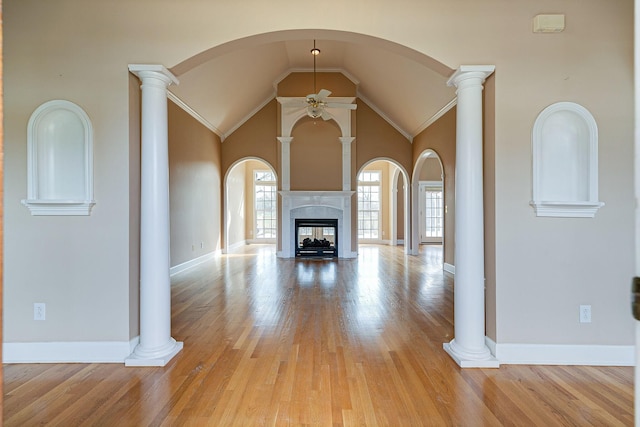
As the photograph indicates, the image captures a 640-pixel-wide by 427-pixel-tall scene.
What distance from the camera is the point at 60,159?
2588mm

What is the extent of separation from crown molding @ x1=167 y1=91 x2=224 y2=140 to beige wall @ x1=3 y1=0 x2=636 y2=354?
3.11 m

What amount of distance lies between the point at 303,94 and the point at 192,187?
133 inches

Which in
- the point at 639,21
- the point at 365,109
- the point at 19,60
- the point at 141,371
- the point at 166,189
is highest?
the point at 365,109

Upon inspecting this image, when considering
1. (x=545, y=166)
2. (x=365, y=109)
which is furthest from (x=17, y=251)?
(x=365, y=109)

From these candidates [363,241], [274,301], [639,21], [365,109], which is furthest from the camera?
A: [363,241]

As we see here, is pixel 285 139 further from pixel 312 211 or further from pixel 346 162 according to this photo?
pixel 312 211

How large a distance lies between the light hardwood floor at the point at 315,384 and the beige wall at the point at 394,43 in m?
0.36

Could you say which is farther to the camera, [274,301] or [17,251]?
[274,301]

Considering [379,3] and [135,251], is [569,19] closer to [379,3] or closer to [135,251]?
[379,3]

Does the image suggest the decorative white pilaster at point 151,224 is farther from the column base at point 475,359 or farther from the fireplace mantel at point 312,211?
the fireplace mantel at point 312,211

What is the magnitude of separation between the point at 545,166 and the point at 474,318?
4.08 feet

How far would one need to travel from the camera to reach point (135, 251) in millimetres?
2648

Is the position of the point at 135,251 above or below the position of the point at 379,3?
below

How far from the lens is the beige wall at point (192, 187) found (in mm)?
5832
